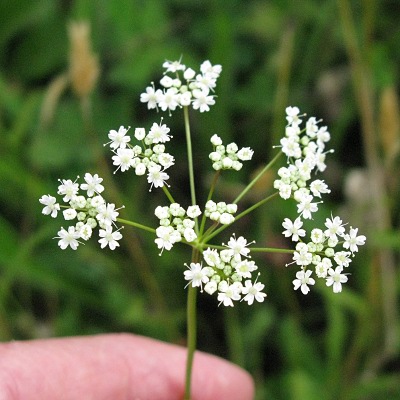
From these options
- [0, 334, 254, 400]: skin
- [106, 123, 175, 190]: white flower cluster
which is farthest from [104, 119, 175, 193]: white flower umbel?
[0, 334, 254, 400]: skin

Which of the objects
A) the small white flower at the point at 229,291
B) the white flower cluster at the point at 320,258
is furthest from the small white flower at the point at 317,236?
the small white flower at the point at 229,291

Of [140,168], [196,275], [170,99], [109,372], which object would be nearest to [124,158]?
[140,168]

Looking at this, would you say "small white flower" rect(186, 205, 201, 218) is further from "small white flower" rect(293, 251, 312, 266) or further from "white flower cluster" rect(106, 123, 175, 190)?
"small white flower" rect(293, 251, 312, 266)

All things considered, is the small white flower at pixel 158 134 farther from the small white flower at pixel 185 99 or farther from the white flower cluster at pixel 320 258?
the white flower cluster at pixel 320 258

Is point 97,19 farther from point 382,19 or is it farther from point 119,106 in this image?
point 382,19

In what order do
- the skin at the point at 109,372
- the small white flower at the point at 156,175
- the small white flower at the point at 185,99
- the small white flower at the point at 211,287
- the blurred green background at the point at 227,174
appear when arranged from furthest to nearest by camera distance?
1. the blurred green background at the point at 227,174
2. the skin at the point at 109,372
3. the small white flower at the point at 185,99
4. the small white flower at the point at 156,175
5. the small white flower at the point at 211,287

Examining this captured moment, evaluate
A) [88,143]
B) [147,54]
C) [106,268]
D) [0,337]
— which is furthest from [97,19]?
[0,337]

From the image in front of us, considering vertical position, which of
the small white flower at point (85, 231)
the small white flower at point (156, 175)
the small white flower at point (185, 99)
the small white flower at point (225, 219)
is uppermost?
the small white flower at point (185, 99)

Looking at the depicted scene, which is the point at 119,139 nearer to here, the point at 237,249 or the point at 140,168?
the point at 140,168
